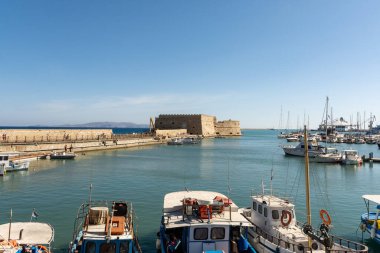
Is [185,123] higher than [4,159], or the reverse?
[185,123]

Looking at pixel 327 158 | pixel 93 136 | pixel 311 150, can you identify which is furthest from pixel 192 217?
pixel 93 136

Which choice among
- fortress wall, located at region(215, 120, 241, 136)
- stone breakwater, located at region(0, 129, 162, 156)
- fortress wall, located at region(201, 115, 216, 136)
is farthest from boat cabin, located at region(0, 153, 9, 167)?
fortress wall, located at region(215, 120, 241, 136)

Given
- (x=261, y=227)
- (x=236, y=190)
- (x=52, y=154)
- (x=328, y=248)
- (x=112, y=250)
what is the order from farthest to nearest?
(x=52, y=154) < (x=236, y=190) < (x=261, y=227) < (x=328, y=248) < (x=112, y=250)

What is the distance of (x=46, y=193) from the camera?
24.9 m

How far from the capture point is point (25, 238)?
12023 mm

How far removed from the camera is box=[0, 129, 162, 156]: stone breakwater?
48.2m

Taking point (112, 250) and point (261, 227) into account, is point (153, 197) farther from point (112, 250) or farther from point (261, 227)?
point (112, 250)

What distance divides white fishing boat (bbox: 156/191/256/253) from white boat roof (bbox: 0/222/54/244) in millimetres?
4810

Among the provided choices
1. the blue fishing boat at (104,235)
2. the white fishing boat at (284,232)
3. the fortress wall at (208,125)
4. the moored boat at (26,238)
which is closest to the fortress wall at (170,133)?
the fortress wall at (208,125)

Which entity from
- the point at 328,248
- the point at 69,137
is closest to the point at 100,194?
the point at 328,248

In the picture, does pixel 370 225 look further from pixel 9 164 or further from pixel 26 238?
pixel 9 164

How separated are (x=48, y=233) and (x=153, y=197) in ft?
39.9

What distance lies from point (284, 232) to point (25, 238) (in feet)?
35.9

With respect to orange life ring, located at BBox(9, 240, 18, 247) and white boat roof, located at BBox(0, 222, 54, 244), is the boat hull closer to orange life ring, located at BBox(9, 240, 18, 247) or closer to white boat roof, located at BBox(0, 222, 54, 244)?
white boat roof, located at BBox(0, 222, 54, 244)
